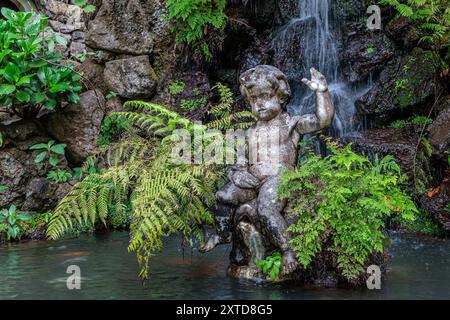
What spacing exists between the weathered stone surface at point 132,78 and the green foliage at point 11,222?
2651 mm

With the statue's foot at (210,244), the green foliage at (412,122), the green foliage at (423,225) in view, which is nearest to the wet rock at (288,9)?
the green foliage at (412,122)

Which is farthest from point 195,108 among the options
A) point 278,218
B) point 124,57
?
point 278,218

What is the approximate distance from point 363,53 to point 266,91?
4578 mm

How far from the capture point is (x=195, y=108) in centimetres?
868

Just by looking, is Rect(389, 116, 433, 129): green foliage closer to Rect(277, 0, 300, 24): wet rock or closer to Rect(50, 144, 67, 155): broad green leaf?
Rect(277, 0, 300, 24): wet rock

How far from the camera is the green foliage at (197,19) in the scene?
333 inches

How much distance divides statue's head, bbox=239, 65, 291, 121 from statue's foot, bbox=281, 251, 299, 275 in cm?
145

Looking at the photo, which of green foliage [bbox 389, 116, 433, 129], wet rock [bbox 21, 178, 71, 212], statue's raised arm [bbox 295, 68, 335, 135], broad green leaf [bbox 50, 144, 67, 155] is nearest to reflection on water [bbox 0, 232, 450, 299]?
wet rock [bbox 21, 178, 71, 212]

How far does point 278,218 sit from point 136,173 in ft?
4.90

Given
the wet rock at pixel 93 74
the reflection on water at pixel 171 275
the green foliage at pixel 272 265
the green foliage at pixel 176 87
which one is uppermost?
the wet rock at pixel 93 74

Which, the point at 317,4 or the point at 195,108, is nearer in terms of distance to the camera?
the point at 195,108

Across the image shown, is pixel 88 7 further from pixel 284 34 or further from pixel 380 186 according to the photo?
pixel 380 186

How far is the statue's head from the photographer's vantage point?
495cm

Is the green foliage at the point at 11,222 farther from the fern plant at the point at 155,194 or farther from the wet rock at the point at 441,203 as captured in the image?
the wet rock at the point at 441,203
